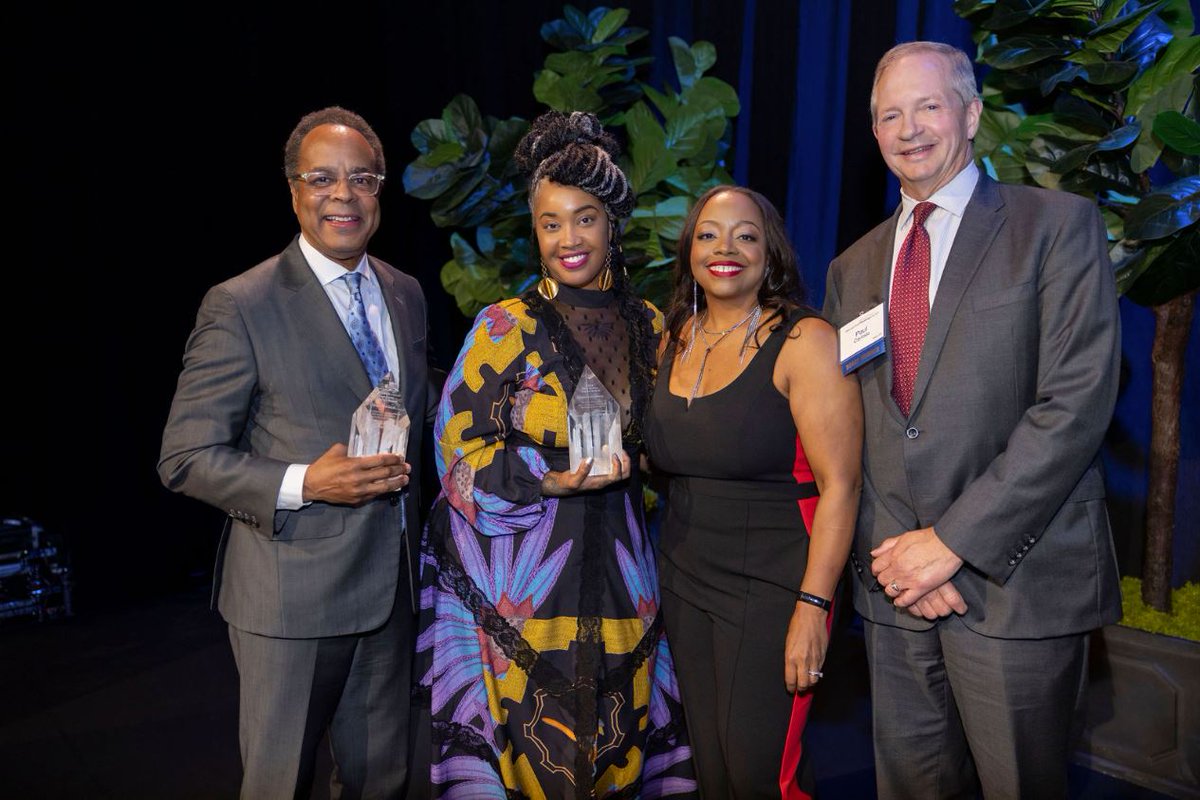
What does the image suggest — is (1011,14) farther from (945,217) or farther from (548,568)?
(548,568)

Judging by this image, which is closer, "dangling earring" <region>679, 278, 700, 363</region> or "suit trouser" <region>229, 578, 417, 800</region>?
"suit trouser" <region>229, 578, 417, 800</region>

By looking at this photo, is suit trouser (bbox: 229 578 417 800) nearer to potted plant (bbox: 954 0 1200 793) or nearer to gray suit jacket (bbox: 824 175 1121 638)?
gray suit jacket (bbox: 824 175 1121 638)

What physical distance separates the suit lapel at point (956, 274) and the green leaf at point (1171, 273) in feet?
3.38

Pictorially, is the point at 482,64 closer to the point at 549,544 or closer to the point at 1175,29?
the point at 1175,29

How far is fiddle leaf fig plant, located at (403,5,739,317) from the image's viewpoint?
3598 millimetres

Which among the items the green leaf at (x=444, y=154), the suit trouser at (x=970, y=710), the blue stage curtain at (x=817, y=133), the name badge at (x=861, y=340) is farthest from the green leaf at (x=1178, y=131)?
the green leaf at (x=444, y=154)

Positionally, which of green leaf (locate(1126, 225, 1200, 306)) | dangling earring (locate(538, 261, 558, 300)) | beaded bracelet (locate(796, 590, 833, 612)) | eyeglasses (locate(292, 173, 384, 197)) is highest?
eyeglasses (locate(292, 173, 384, 197))

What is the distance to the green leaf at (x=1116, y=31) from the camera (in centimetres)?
244

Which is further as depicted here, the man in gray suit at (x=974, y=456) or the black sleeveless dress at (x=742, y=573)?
the black sleeveless dress at (x=742, y=573)

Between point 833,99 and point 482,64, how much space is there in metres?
2.23

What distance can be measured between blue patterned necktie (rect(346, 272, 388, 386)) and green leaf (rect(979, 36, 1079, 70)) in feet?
6.12

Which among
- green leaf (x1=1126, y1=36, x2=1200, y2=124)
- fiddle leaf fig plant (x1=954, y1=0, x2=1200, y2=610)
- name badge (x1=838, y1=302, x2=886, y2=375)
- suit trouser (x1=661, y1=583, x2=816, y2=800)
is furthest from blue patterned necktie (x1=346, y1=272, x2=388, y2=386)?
green leaf (x1=1126, y1=36, x2=1200, y2=124)

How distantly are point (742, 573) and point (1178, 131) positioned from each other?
58.1 inches

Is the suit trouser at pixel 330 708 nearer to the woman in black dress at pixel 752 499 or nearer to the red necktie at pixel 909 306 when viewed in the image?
the woman in black dress at pixel 752 499
